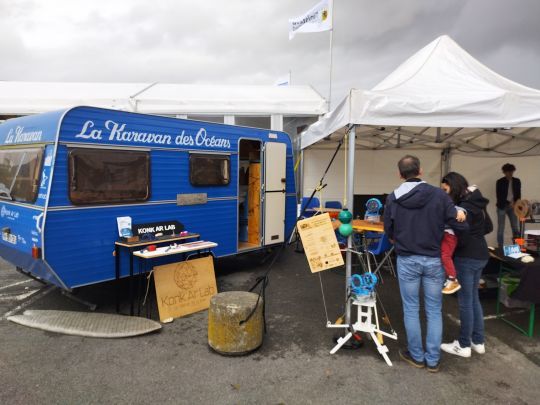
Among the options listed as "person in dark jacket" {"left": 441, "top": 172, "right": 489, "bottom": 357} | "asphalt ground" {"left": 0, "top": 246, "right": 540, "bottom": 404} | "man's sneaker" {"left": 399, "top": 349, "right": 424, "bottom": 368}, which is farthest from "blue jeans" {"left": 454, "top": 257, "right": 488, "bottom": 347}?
"man's sneaker" {"left": 399, "top": 349, "right": 424, "bottom": 368}

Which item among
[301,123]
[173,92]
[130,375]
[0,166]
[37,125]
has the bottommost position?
[130,375]

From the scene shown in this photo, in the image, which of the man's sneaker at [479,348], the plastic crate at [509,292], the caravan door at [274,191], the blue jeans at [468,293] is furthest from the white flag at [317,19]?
the man's sneaker at [479,348]

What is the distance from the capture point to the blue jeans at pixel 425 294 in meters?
2.96

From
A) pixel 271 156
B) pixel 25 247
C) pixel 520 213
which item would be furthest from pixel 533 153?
pixel 25 247

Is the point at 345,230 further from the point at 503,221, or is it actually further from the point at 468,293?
the point at 503,221

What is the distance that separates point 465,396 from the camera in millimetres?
2799

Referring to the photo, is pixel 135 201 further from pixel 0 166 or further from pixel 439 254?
pixel 439 254

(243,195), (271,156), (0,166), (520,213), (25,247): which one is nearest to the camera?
(25,247)

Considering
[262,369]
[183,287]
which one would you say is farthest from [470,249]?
[183,287]

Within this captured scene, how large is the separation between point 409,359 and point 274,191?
355 cm

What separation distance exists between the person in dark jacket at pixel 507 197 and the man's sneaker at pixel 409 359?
17.9 feet

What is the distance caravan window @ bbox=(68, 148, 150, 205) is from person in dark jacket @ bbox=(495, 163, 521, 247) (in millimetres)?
6818

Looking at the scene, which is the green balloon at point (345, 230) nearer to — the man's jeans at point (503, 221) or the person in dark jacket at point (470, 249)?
the person in dark jacket at point (470, 249)

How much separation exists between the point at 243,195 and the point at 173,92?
3.73 metres
